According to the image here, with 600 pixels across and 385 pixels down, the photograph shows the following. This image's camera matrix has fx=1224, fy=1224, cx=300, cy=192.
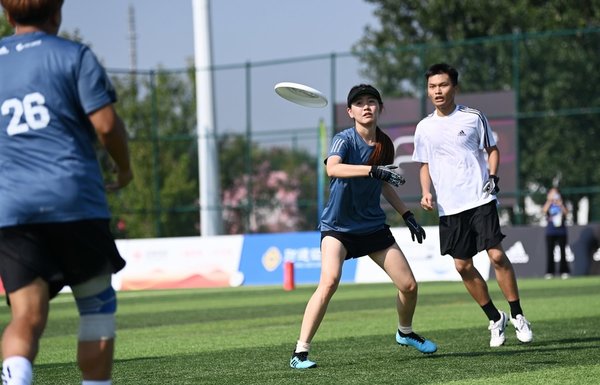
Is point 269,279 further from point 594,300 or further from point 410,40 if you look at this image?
point 410,40

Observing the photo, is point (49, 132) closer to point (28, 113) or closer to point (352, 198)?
point (28, 113)

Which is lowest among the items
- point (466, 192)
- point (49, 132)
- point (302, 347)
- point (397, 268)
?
point (302, 347)

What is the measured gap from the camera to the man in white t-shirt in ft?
33.5

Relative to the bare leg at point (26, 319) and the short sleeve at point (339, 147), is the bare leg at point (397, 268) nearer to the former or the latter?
the short sleeve at point (339, 147)

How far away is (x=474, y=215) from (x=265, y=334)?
338 centimetres

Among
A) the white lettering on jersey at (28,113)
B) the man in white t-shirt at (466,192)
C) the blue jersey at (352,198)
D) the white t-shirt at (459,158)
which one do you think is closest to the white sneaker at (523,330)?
the man in white t-shirt at (466,192)

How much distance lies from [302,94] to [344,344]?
8.45ft

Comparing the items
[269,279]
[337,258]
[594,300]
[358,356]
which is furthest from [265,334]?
[269,279]

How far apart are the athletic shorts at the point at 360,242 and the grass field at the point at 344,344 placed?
0.85m

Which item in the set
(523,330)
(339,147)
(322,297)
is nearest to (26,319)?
(322,297)

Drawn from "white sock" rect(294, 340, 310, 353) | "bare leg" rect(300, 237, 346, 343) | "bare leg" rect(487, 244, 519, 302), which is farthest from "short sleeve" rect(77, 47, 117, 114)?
"bare leg" rect(487, 244, 519, 302)

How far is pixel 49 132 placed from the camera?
5434 millimetres

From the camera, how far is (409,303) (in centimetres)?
953

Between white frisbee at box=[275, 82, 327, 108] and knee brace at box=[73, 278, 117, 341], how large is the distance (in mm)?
4134
